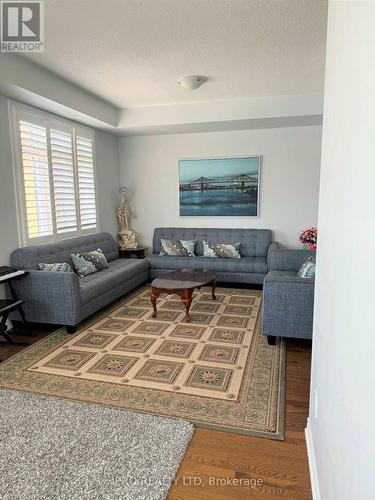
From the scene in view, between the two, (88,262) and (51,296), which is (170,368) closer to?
(51,296)

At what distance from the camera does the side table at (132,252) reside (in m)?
5.76

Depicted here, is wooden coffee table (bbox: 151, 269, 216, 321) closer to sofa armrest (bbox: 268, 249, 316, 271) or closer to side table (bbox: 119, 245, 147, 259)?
sofa armrest (bbox: 268, 249, 316, 271)

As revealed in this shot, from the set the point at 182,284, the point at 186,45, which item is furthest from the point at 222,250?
the point at 186,45

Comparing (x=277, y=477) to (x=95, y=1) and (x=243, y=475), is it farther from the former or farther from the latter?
(x=95, y=1)

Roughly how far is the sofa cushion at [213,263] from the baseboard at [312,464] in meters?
3.14

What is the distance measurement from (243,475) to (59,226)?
377 cm

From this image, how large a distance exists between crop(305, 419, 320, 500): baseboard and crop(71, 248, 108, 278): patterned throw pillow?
321 centimetres

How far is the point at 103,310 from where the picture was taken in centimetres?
431

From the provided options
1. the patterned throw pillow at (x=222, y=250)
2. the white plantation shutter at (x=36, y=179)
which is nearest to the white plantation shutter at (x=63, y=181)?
the white plantation shutter at (x=36, y=179)

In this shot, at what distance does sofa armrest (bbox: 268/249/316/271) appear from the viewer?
4.50 meters

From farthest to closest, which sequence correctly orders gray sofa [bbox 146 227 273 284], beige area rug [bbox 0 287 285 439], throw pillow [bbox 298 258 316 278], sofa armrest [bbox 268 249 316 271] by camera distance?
gray sofa [bbox 146 227 273 284] → sofa armrest [bbox 268 249 316 271] → throw pillow [bbox 298 258 316 278] → beige area rug [bbox 0 287 285 439]

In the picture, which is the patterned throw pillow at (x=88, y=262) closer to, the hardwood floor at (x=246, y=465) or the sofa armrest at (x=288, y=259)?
the sofa armrest at (x=288, y=259)

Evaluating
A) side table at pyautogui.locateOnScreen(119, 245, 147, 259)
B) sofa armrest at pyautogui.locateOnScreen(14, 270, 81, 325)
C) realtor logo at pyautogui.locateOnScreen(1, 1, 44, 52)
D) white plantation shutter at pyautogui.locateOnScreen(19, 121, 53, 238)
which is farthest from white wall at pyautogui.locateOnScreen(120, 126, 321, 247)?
realtor logo at pyautogui.locateOnScreen(1, 1, 44, 52)

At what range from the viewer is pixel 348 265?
3.61ft
